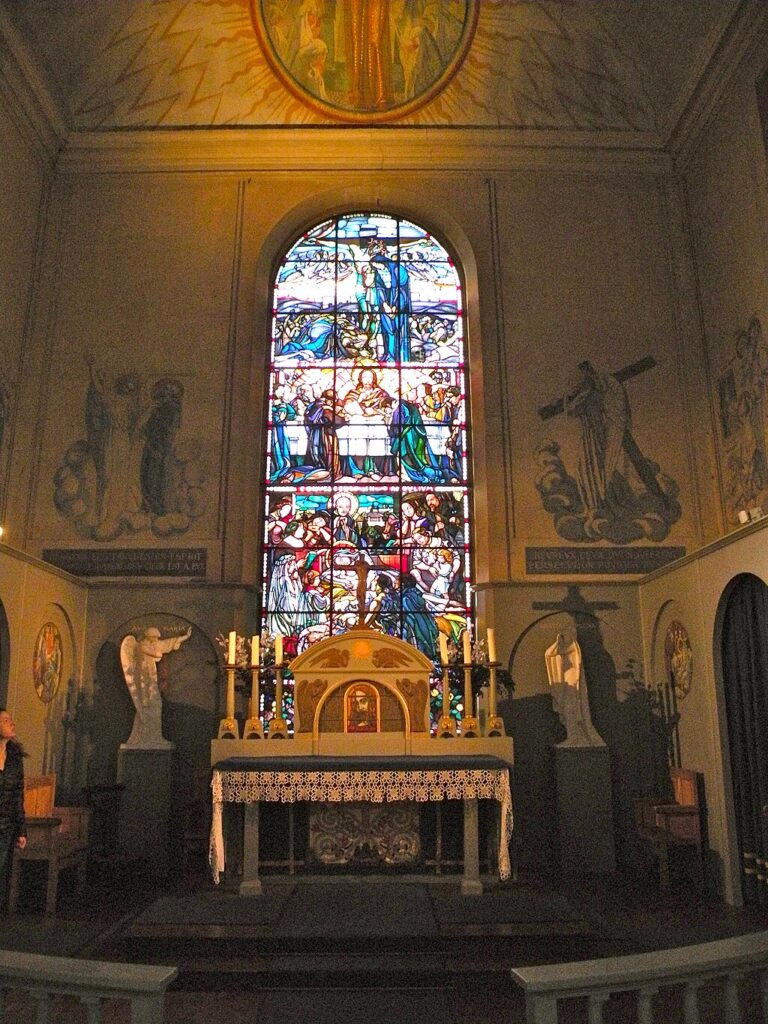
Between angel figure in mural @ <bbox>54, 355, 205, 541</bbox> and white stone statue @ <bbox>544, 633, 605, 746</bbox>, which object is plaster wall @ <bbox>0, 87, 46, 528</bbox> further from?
white stone statue @ <bbox>544, 633, 605, 746</bbox>

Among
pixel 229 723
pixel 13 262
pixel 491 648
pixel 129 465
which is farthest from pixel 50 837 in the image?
pixel 13 262

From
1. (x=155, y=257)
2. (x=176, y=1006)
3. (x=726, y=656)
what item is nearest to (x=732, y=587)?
(x=726, y=656)

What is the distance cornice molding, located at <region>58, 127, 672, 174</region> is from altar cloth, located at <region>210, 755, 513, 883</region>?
7576 millimetres

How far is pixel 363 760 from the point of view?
685 cm

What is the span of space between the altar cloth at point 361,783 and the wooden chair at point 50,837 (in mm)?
1229

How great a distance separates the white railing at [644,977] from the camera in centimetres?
215

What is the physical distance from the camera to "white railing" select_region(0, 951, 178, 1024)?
216 cm

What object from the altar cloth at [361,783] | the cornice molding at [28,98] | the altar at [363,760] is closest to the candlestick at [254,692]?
the altar at [363,760]

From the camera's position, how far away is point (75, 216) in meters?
10.7

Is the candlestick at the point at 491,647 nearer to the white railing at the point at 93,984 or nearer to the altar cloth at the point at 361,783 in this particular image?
the altar cloth at the point at 361,783

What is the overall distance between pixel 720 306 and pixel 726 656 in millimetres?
4202

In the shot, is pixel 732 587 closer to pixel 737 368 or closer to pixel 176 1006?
pixel 737 368

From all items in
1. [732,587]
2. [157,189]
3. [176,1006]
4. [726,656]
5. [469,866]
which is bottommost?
[176,1006]

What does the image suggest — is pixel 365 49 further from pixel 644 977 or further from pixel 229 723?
pixel 644 977
